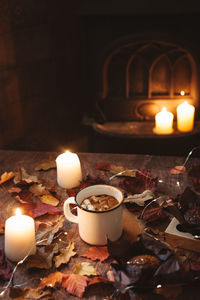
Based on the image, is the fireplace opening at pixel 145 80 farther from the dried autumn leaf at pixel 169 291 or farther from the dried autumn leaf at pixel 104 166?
the dried autumn leaf at pixel 169 291

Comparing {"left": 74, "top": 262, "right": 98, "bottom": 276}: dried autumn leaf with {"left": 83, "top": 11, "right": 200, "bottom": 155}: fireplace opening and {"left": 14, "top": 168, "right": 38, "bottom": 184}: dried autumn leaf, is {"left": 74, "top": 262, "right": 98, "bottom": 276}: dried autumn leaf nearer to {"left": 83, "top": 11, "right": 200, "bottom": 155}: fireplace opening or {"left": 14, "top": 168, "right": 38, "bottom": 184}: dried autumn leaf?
{"left": 14, "top": 168, "right": 38, "bottom": 184}: dried autumn leaf

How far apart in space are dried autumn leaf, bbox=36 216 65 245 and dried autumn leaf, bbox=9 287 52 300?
18 centimetres

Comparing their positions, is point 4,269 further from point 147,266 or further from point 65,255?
point 147,266

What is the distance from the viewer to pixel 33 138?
2.57m

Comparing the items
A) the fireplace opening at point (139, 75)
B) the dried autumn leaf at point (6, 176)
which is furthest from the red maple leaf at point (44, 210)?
the fireplace opening at point (139, 75)

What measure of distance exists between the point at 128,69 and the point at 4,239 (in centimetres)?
167

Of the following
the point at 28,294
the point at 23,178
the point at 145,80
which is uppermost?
the point at 145,80

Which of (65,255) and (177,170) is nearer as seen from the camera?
(65,255)

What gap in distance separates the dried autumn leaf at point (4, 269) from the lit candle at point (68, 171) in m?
0.38

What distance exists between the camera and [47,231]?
39.7 inches

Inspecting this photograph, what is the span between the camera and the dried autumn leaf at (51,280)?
808 mm

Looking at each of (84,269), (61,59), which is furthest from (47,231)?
(61,59)

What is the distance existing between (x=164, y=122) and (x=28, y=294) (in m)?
1.59

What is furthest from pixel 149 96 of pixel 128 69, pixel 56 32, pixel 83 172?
pixel 83 172
